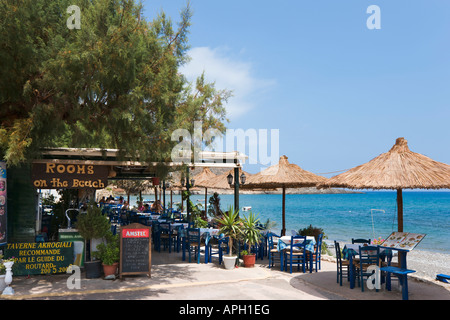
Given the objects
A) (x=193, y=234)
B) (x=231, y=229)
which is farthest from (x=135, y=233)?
(x=231, y=229)

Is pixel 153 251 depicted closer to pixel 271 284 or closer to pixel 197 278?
pixel 197 278

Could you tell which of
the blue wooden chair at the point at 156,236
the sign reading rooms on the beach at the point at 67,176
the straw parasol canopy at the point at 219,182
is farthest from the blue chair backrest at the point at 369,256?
the straw parasol canopy at the point at 219,182

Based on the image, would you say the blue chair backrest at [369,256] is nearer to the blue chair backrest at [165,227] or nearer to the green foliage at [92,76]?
the green foliage at [92,76]

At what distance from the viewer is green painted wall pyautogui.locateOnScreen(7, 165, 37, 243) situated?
866cm

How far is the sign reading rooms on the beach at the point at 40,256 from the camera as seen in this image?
26.6ft

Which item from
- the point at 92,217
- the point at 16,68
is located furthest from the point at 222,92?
the point at 16,68

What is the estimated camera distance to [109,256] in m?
8.09

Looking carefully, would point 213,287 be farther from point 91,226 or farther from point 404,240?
point 404,240

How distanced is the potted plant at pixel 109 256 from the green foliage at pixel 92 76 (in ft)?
6.84

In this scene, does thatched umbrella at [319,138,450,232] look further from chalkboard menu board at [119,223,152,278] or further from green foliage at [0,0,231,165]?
chalkboard menu board at [119,223,152,278]

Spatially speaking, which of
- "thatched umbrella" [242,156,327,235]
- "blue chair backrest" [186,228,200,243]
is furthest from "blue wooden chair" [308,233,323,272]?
"blue chair backrest" [186,228,200,243]

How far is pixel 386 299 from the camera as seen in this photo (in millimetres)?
6773

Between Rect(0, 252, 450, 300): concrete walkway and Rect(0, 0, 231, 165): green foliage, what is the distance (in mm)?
2617

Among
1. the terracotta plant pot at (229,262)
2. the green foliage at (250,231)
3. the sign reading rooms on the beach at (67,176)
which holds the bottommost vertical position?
the terracotta plant pot at (229,262)
